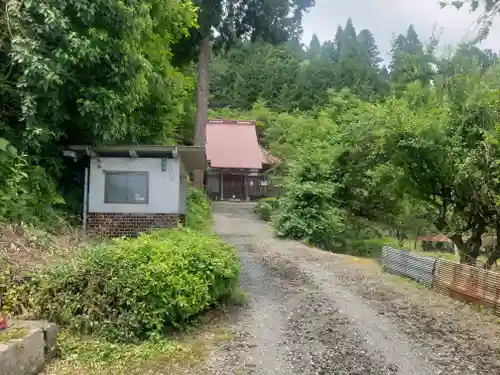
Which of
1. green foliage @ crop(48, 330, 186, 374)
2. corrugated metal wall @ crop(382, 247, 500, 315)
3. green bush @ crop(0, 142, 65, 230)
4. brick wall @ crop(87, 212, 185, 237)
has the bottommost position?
green foliage @ crop(48, 330, 186, 374)

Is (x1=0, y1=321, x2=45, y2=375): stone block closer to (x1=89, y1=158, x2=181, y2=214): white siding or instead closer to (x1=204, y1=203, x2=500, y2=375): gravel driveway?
(x1=204, y1=203, x2=500, y2=375): gravel driveway

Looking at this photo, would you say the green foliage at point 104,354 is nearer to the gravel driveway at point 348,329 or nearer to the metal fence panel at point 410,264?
the gravel driveway at point 348,329

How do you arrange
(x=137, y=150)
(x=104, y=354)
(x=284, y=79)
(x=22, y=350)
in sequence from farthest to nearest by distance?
(x=284, y=79) < (x=137, y=150) < (x=104, y=354) < (x=22, y=350)

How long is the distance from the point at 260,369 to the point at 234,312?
2176mm

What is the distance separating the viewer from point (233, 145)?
31.2m

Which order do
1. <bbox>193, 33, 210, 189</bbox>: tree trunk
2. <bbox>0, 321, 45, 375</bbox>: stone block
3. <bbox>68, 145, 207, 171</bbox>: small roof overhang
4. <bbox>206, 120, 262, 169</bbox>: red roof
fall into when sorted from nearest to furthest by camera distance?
<bbox>0, 321, 45, 375</bbox>: stone block < <bbox>68, 145, 207, 171</bbox>: small roof overhang < <bbox>193, 33, 210, 189</bbox>: tree trunk < <bbox>206, 120, 262, 169</bbox>: red roof

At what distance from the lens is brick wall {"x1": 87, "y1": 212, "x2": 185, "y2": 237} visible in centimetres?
1184

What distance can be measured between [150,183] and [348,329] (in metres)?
6.61

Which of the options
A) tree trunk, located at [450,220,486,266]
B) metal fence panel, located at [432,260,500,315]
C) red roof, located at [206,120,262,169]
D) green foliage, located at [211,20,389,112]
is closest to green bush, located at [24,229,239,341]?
metal fence panel, located at [432,260,500,315]

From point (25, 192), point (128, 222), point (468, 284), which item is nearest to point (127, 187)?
point (128, 222)

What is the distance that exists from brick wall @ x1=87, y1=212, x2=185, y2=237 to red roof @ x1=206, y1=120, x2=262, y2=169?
17.3 m

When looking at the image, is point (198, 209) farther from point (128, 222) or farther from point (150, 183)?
point (128, 222)

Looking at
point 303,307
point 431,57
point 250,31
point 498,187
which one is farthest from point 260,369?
point 250,31

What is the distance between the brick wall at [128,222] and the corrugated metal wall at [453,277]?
5591 mm
